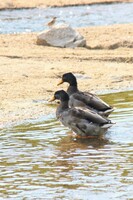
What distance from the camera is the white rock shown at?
19500mm

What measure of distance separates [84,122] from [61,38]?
881cm

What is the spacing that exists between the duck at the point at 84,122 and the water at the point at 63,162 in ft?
0.40

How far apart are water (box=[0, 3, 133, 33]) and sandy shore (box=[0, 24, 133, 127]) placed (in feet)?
19.3

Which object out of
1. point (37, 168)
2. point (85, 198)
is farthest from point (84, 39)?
point (85, 198)

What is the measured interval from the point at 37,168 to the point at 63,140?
168 cm

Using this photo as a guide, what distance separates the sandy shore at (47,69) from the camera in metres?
13.4

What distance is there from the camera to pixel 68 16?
3183 cm

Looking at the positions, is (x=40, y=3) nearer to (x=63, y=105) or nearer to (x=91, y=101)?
(x=91, y=101)

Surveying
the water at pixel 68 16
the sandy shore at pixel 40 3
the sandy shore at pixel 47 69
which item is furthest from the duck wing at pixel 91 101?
the sandy shore at pixel 40 3

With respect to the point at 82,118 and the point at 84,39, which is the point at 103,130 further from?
the point at 84,39

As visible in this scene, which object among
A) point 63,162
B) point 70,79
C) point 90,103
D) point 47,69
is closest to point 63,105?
point 90,103

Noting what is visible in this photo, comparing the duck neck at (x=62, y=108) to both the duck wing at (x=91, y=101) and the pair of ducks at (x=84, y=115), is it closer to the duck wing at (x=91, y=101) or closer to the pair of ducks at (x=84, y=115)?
the pair of ducks at (x=84, y=115)

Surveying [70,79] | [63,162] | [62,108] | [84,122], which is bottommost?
[63,162]

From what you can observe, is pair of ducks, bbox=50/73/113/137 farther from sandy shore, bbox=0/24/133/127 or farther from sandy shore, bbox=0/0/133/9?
sandy shore, bbox=0/0/133/9
